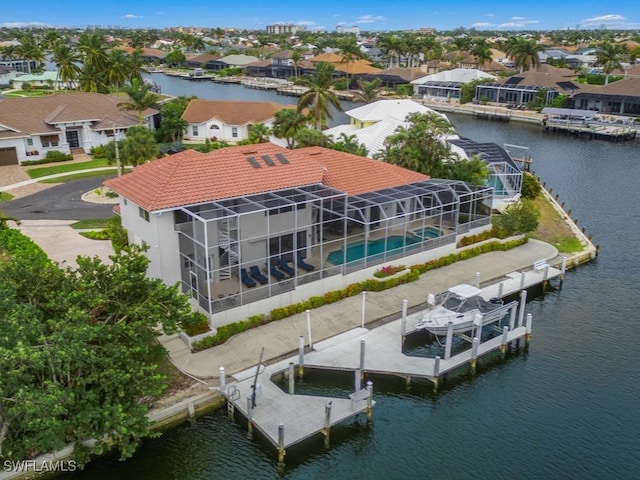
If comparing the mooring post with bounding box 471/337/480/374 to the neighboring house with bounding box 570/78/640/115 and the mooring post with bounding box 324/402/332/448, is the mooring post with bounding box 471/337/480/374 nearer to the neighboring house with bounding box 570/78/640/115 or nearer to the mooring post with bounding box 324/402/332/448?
the mooring post with bounding box 324/402/332/448

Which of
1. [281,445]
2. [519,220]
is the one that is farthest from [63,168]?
[281,445]

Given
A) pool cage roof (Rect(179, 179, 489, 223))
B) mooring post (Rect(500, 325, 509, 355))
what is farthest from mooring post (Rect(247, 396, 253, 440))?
mooring post (Rect(500, 325, 509, 355))

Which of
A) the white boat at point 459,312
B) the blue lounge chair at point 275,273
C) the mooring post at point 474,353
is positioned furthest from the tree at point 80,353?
the mooring post at point 474,353

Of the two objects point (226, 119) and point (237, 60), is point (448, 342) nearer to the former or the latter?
point (226, 119)

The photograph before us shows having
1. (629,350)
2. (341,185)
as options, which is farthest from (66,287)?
(629,350)

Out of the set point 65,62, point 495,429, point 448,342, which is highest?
point 65,62

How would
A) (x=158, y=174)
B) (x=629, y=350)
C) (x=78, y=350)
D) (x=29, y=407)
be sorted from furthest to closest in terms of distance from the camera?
(x=158, y=174)
(x=629, y=350)
(x=78, y=350)
(x=29, y=407)

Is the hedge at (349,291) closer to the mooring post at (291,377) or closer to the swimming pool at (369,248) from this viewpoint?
the swimming pool at (369,248)

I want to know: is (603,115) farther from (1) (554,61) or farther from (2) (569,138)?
(1) (554,61)
